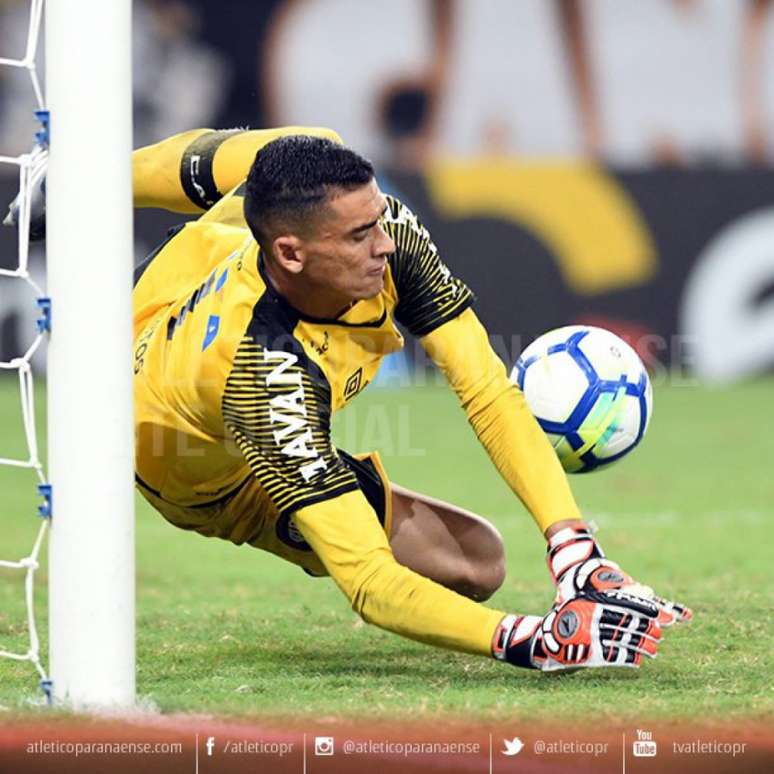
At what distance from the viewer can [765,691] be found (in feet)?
15.0

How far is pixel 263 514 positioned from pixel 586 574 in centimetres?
132

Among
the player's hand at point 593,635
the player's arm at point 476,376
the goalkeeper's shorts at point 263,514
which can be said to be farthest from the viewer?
the goalkeeper's shorts at point 263,514

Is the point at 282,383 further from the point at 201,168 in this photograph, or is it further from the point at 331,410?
the point at 201,168

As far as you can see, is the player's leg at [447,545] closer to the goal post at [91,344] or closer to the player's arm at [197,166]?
the player's arm at [197,166]

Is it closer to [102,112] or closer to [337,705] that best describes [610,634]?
[337,705]

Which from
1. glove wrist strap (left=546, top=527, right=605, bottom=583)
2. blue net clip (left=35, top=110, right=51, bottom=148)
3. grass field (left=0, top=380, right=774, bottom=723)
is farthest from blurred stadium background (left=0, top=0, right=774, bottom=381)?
blue net clip (left=35, top=110, right=51, bottom=148)

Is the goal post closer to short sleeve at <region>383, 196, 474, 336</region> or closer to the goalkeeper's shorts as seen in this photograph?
short sleeve at <region>383, 196, 474, 336</region>

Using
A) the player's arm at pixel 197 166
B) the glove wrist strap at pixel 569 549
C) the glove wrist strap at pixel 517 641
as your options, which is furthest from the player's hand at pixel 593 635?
the player's arm at pixel 197 166

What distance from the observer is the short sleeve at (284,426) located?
4566mm

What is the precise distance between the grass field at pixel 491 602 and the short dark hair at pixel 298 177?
4.39 feet

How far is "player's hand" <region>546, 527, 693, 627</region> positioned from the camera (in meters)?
4.46

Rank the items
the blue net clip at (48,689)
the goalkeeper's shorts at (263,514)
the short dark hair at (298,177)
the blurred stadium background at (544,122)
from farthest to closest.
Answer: the blurred stadium background at (544,122)
the goalkeeper's shorts at (263,514)
the short dark hair at (298,177)
the blue net clip at (48,689)

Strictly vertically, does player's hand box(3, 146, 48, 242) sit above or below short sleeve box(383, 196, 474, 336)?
above

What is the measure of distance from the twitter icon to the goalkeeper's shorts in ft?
5.16
